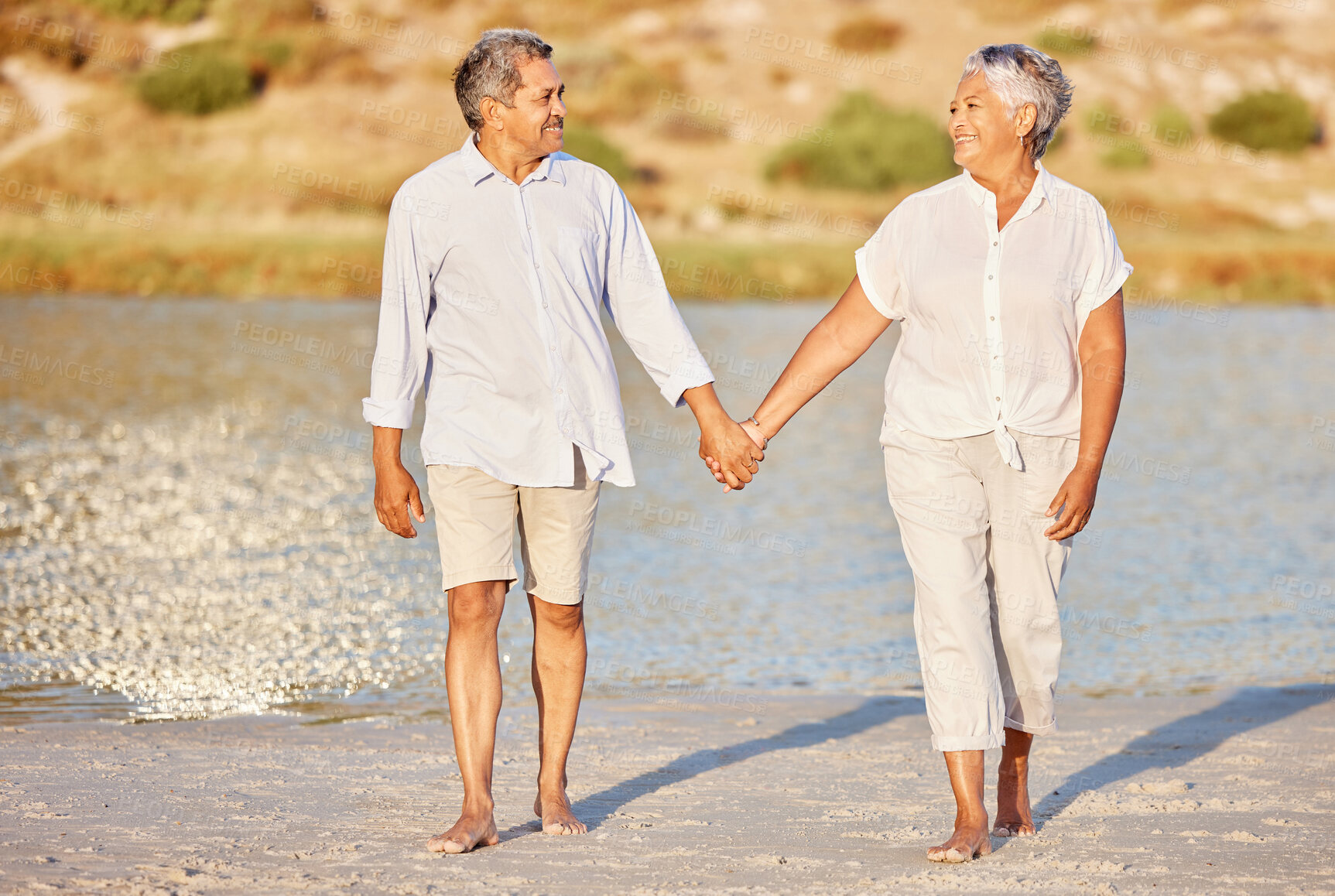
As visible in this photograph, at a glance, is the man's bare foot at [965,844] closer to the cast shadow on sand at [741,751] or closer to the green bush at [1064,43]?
the cast shadow on sand at [741,751]

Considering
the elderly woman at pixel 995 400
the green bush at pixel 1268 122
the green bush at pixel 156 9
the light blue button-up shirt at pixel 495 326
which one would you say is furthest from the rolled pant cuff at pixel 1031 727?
the green bush at pixel 156 9

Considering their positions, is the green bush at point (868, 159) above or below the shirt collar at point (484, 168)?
above

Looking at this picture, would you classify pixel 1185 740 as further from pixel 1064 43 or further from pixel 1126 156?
pixel 1064 43

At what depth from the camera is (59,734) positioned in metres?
5.89

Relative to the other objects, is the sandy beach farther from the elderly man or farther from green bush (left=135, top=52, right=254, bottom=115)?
green bush (left=135, top=52, right=254, bottom=115)

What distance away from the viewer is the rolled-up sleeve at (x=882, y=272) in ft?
15.3

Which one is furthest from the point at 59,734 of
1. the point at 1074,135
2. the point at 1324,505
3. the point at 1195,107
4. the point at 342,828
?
the point at 1195,107

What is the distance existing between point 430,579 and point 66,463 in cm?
513

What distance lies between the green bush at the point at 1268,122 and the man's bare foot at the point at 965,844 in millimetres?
50847

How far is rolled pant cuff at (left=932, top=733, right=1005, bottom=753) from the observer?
14.6 ft

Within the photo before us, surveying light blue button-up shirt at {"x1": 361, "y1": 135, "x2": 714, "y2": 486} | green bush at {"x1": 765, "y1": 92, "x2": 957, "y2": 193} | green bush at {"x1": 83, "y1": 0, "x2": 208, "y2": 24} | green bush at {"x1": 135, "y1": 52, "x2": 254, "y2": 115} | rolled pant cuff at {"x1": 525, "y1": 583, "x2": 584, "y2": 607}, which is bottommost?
rolled pant cuff at {"x1": 525, "y1": 583, "x2": 584, "y2": 607}

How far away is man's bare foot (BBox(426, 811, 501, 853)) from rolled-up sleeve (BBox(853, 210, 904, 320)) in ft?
5.67

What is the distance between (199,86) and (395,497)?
1821 inches

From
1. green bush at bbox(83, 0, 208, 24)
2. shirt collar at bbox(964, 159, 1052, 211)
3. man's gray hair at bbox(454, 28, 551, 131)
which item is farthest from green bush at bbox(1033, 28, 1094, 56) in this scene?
man's gray hair at bbox(454, 28, 551, 131)
